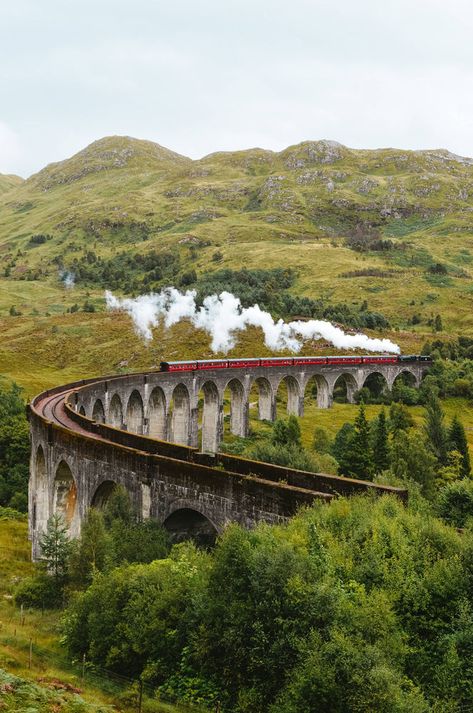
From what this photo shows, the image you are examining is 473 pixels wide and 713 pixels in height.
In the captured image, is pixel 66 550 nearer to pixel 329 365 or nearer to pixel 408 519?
pixel 408 519

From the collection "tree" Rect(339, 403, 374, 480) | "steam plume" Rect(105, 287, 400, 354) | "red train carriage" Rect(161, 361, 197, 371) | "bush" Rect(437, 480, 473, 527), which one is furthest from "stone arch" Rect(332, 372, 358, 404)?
"bush" Rect(437, 480, 473, 527)

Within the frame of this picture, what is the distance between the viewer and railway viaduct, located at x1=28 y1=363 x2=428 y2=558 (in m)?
25.1

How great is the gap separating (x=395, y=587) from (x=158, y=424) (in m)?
54.7

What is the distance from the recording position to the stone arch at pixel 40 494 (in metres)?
40.0

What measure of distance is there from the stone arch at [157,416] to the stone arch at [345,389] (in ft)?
116

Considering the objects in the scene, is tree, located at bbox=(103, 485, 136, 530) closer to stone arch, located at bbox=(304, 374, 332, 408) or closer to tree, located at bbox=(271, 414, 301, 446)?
tree, located at bbox=(271, 414, 301, 446)

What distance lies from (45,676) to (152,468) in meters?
11.4

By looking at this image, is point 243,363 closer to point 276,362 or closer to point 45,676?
point 276,362

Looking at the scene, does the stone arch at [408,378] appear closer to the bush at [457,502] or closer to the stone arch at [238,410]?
the stone arch at [238,410]

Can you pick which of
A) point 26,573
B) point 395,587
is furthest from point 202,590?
point 26,573

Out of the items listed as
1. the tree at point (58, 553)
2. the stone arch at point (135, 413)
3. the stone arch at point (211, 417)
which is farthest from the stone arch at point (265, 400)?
the tree at point (58, 553)

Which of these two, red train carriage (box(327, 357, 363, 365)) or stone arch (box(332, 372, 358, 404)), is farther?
stone arch (box(332, 372, 358, 404))

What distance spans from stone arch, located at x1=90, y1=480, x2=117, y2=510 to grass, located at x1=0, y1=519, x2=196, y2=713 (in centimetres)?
593

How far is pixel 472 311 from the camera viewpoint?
146 metres
